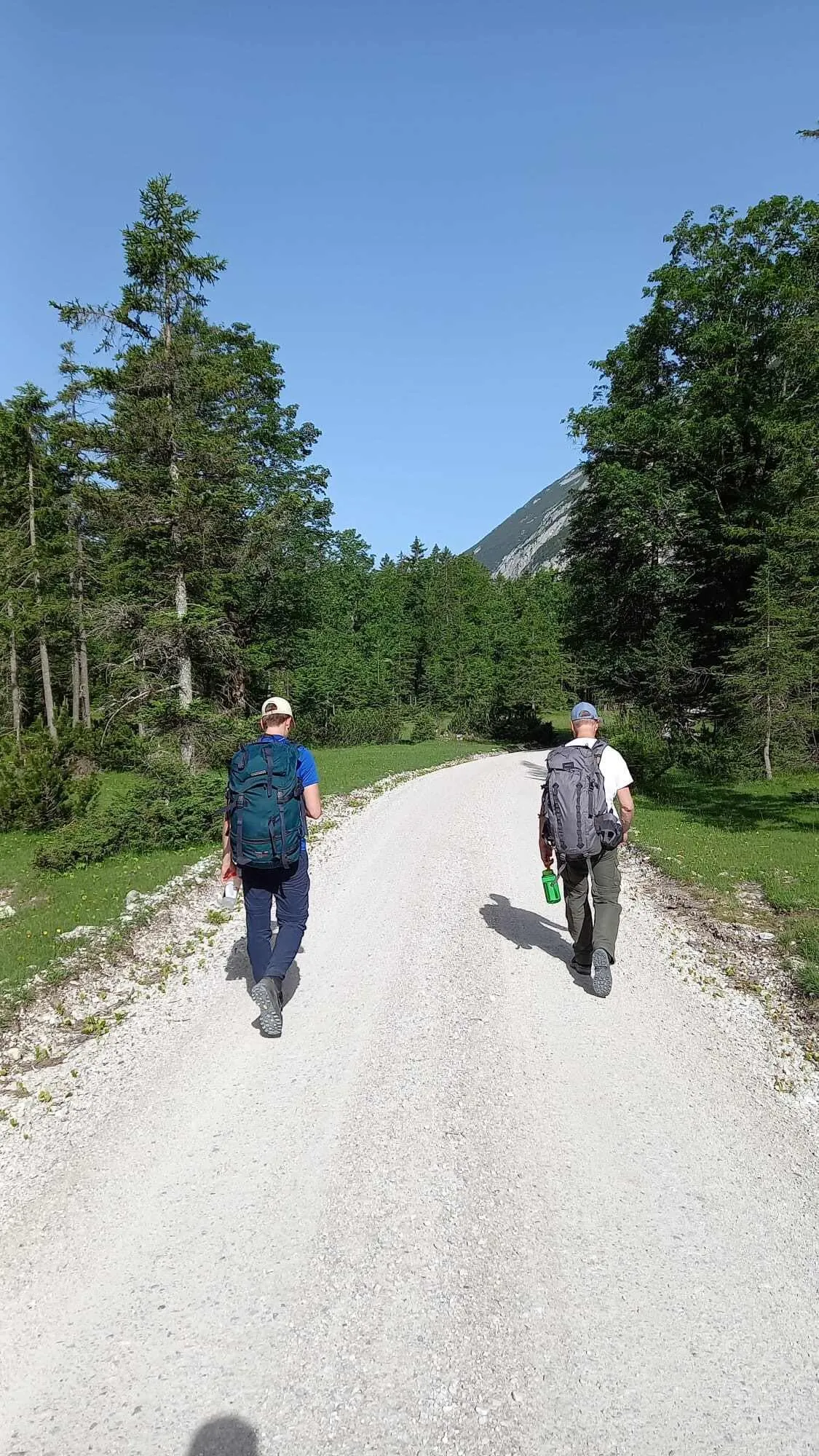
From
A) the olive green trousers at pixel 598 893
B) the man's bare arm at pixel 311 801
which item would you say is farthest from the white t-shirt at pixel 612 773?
the man's bare arm at pixel 311 801

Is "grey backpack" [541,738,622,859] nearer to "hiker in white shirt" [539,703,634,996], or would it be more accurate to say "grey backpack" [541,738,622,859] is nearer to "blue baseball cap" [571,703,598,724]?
"hiker in white shirt" [539,703,634,996]

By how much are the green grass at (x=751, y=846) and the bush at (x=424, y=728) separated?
30329 mm

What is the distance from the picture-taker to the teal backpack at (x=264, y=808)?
5.13 metres

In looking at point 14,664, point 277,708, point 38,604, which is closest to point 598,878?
point 277,708

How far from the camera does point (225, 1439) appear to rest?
7.49 ft

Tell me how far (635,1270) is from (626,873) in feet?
26.4

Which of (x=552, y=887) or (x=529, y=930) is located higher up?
(x=552, y=887)

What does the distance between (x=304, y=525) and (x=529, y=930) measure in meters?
31.8

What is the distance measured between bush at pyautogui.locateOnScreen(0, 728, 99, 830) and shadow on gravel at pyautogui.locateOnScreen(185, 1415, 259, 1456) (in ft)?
46.1

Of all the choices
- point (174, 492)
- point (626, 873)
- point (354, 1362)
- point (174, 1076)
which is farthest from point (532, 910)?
point (174, 492)

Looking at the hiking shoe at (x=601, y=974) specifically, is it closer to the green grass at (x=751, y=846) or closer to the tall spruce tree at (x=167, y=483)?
the green grass at (x=751, y=846)

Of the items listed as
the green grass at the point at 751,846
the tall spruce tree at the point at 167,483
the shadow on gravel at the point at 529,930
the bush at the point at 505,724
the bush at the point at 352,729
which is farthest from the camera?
the bush at the point at 505,724

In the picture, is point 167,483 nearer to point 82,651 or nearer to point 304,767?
point 304,767

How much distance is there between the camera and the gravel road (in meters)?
2.38
